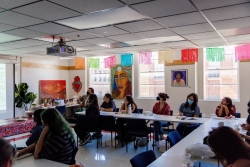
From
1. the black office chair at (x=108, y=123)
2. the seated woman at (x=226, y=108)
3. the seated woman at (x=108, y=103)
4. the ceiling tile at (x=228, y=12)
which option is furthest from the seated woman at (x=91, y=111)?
the ceiling tile at (x=228, y=12)

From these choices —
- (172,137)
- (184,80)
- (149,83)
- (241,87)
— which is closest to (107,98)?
(149,83)

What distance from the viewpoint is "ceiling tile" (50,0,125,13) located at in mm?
2605

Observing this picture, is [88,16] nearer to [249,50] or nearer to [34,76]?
[249,50]

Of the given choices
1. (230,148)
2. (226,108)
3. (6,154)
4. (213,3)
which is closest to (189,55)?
(226,108)

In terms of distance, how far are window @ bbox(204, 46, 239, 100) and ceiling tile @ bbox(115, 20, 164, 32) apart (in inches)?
137

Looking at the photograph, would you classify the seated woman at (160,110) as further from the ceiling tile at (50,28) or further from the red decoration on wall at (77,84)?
the red decoration on wall at (77,84)

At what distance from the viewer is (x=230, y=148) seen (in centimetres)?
158

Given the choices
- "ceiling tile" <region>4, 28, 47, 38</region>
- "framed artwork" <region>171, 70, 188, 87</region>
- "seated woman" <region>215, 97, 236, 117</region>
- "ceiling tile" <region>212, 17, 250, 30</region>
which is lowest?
"seated woman" <region>215, 97, 236, 117</region>

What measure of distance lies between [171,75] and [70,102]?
4121 mm

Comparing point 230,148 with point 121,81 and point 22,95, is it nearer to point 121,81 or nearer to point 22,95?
point 121,81

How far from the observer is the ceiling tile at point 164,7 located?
2.70 metres

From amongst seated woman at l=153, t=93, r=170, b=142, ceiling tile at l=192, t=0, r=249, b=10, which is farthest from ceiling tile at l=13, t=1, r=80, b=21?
seated woman at l=153, t=93, r=170, b=142

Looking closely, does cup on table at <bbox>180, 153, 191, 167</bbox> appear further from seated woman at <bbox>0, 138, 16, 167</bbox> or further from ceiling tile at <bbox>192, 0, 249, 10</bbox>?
ceiling tile at <bbox>192, 0, 249, 10</bbox>

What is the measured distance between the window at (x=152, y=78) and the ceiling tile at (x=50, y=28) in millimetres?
4130
